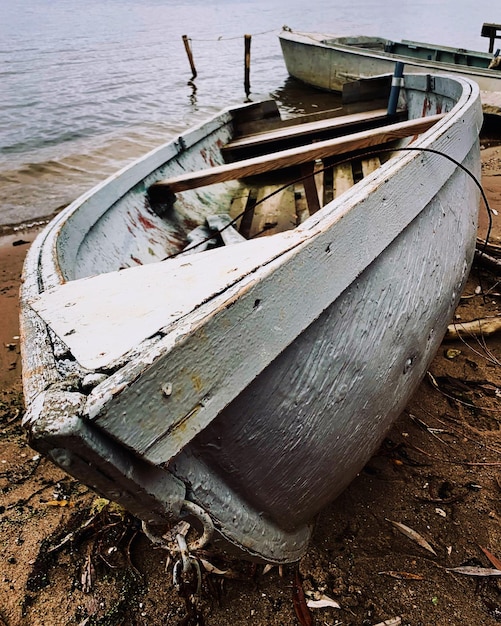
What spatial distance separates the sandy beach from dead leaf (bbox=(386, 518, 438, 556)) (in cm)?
2

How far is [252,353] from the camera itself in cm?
103

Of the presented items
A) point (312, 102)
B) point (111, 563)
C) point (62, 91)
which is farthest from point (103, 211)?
point (62, 91)

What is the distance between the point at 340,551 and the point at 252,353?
1.26m

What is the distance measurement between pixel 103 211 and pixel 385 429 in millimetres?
1999

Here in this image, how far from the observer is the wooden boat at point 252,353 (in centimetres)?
86

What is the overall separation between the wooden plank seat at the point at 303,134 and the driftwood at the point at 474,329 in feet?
7.77

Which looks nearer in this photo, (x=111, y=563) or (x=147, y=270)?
(x=147, y=270)

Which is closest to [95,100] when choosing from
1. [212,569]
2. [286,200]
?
[286,200]

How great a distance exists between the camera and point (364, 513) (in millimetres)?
1969

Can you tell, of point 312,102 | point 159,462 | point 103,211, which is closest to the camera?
point 159,462

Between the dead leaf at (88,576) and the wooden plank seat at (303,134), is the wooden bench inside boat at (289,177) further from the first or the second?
the dead leaf at (88,576)

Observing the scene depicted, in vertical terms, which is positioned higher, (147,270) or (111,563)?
(147,270)

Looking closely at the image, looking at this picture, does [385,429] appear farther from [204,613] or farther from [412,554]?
[204,613]

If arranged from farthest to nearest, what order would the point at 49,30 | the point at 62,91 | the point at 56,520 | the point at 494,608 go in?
the point at 49,30
the point at 62,91
the point at 56,520
the point at 494,608
